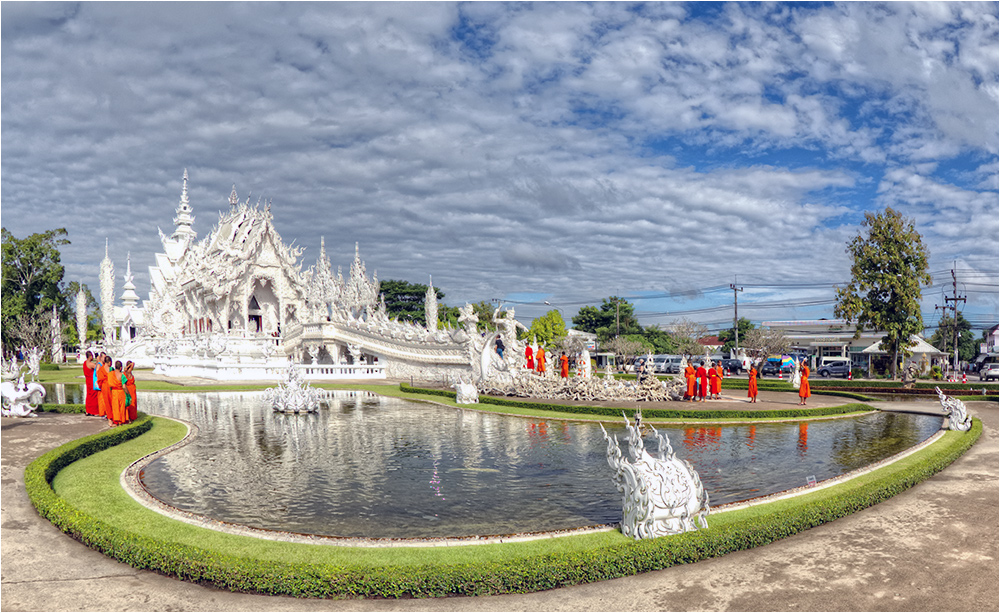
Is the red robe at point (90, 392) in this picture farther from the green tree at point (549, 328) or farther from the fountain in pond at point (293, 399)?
the green tree at point (549, 328)

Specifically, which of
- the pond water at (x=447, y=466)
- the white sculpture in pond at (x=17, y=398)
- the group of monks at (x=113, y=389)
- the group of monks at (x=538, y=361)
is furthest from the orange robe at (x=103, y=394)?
the group of monks at (x=538, y=361)

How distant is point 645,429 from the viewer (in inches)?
719

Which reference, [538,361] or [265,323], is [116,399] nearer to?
[538,361]

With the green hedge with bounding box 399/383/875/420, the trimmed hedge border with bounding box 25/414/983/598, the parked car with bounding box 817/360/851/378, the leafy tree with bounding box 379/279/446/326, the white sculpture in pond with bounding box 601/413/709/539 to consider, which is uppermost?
the leafy tree with bounding box 379/279/446/326

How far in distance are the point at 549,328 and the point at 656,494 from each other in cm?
5851

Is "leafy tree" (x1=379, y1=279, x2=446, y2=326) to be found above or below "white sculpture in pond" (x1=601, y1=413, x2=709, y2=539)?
above

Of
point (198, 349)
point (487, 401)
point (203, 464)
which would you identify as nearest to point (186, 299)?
point (198, 349)

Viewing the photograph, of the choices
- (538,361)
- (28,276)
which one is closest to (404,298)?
(28,276)

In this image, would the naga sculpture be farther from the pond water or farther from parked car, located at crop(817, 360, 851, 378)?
parked car, located at crop(817, 360, 851, 378)

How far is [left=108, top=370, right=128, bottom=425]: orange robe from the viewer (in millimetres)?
17000

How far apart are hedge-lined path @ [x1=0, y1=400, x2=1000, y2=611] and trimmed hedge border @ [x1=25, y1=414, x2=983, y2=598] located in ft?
0.35

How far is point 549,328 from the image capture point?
6606cm

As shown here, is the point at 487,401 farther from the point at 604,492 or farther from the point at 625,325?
the point at 625,325

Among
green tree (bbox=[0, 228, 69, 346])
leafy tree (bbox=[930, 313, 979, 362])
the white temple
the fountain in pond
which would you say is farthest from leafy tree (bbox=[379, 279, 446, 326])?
leafy tree (bbox=[930, 313, 979, 362])
